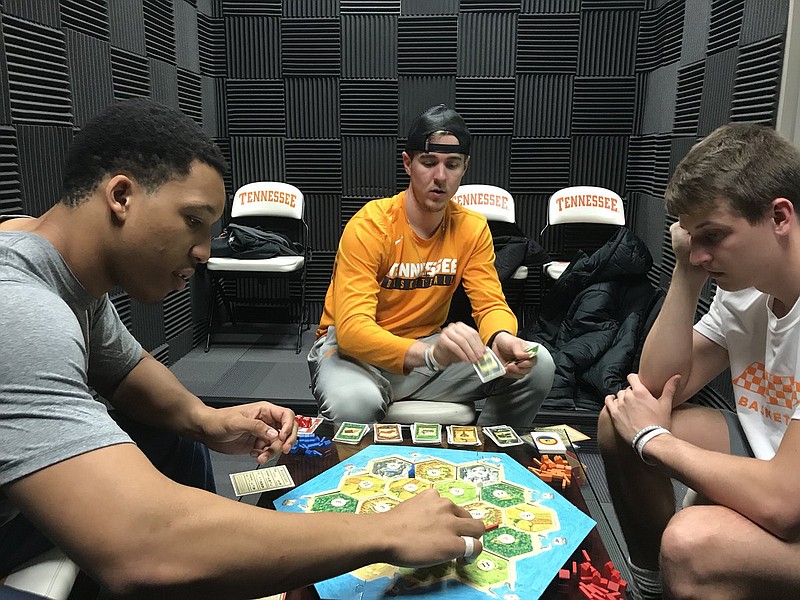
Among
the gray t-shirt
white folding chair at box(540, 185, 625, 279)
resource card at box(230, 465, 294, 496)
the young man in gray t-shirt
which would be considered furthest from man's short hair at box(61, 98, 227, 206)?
white folding chair at box(540, 185, 625, 279)

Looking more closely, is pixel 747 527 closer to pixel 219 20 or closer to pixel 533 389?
pixel 533 389

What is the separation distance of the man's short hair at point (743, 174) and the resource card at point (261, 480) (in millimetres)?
1255

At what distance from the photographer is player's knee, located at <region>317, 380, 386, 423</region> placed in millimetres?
2131

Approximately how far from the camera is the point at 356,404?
2.13m

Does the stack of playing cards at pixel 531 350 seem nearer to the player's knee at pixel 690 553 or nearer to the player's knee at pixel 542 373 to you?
the player's knee at pixel 542 373

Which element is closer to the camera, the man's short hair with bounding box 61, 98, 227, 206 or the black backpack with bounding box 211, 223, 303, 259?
the man's short hair with bounding box 61, 98, 227, 206

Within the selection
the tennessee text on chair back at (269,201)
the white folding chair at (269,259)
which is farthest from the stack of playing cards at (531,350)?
the tennessee text on chair back at (269,201)

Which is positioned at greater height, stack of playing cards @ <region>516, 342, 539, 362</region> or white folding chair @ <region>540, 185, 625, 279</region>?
white folding chair @ <region>540, 185, 625, 279</region>

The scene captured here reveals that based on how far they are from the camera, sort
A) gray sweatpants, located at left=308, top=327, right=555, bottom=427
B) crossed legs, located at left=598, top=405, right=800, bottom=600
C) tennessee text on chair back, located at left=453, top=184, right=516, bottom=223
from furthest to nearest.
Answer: tennessee text on chair back, located at left=453, top=184, right=516, bottom=223 → gray sweatpants, located at left=308, top=327, right=555, bottom=427 → crossed legs, located at left=598, top=405, right=800, bottom=600

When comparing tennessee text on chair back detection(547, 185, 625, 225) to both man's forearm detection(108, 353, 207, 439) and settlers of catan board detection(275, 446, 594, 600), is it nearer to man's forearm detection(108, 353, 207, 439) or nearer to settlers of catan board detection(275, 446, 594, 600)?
settlers of catan board detection(275, 446, 594, 600)

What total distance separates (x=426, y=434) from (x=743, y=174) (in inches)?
44.5

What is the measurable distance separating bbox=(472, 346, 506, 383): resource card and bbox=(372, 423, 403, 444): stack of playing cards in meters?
0.33

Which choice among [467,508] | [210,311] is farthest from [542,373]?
[210,311]

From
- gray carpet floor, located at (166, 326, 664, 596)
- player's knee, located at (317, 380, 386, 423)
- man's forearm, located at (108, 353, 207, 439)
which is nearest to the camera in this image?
man's forearm, located at (108, 353, 207, 439)
